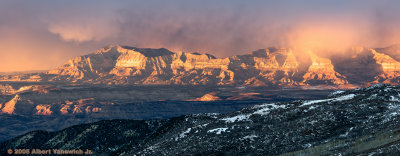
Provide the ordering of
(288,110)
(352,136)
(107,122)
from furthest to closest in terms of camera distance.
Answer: (107,122) < (288,110) < (352,136)

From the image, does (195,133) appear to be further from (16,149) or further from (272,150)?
(16,149)

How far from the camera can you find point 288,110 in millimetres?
116438

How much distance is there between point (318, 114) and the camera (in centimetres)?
10031

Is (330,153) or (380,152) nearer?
(380,152)

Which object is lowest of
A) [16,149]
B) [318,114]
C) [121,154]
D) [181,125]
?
[16,149]

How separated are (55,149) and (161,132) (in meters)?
69.2

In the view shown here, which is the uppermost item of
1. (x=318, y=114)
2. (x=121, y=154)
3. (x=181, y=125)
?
(x=318, y=114)

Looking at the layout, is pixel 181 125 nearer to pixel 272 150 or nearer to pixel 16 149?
pixel 272 150

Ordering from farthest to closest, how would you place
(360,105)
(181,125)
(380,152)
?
(181,125) < (360,105) < (380,152)

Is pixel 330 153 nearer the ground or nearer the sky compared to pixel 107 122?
nearer the sky

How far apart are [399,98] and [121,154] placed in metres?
92.4

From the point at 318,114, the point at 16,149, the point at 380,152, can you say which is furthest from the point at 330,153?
the point at 16,149

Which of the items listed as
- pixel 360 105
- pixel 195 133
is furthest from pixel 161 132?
pixel 360 105

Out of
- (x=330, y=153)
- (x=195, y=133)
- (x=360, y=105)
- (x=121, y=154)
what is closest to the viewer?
(x=330, y=153)
